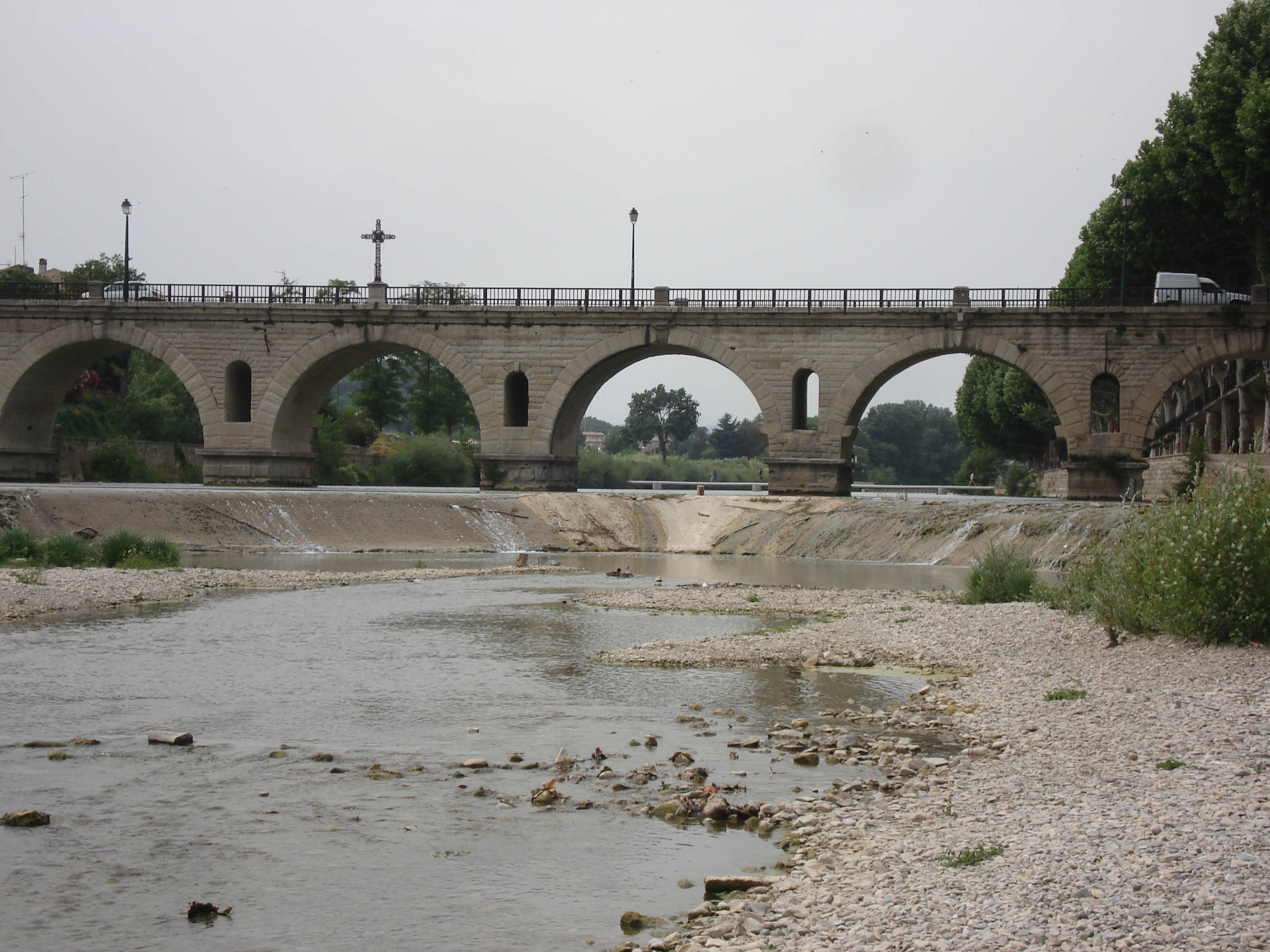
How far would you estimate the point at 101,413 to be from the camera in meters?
57.2

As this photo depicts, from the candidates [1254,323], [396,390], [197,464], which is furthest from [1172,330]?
[396,390]

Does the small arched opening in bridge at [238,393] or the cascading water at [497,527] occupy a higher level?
the small arched opening in bridge at [238,393]

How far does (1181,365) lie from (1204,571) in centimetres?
2790

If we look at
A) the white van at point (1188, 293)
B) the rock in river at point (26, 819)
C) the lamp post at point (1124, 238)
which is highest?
the lamp post at point (1124, 238)

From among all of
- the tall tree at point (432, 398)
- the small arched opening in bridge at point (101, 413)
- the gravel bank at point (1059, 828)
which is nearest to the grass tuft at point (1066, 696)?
the gravel bank at point (1059, 828)

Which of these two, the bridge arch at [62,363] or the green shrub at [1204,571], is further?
the bridge arch at [62,363]

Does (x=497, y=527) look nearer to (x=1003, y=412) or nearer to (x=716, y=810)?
(x=716, y=810)

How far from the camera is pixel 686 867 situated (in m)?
7.19

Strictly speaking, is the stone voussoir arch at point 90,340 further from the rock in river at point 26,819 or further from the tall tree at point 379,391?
the rock in river at point 26,819

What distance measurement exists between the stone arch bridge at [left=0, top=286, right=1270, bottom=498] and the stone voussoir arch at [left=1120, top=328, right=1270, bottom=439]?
53mm

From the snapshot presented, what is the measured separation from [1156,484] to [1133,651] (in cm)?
4052

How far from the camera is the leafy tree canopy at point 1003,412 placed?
69.8 metres

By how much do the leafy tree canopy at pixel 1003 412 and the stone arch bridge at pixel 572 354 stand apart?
28.3 meters

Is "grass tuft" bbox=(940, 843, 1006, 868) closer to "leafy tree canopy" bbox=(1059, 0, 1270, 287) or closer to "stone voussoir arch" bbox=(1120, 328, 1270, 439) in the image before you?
"stone voussoir arch" bbox=(1120, 328, 1270, 439)
